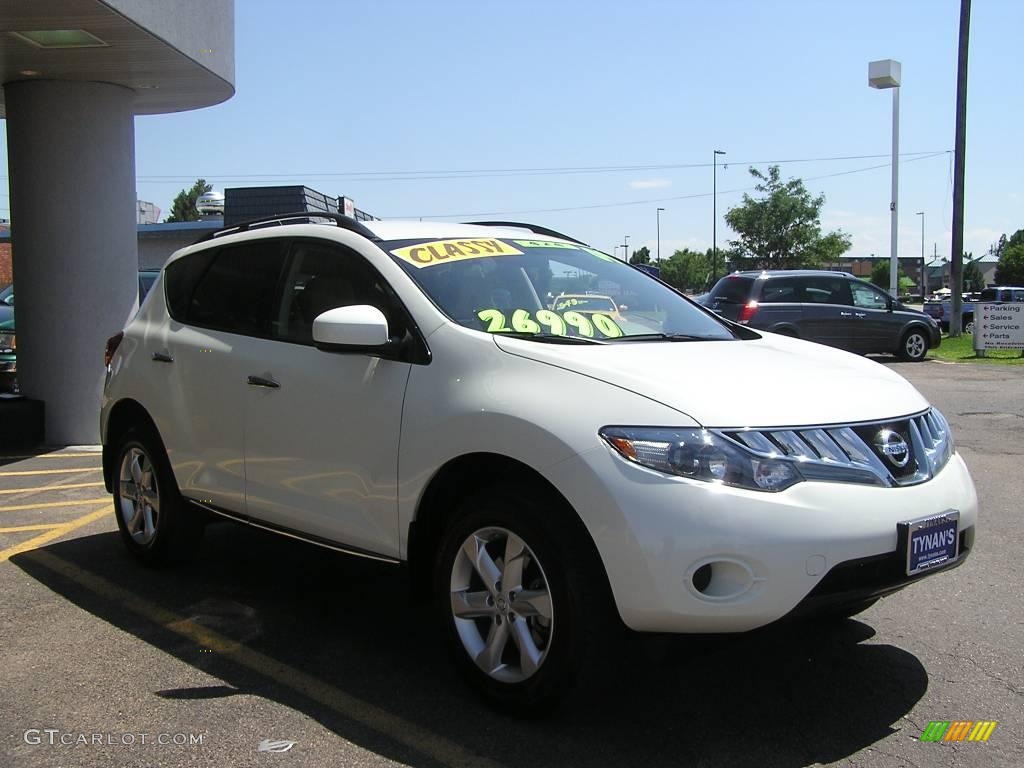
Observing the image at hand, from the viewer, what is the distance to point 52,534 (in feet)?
19.7

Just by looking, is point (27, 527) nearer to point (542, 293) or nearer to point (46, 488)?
point (46, 488)

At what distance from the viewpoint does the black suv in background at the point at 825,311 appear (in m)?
17.8

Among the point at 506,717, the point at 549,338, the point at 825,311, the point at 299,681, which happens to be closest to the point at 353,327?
the point at 549,338

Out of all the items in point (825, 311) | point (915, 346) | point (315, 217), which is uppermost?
point (315, 217)

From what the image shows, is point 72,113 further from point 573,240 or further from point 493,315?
point 493,315

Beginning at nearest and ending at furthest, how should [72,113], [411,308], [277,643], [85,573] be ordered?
1. [411,308]
2. [277,643]
3. [85,573]
4. [72,113]

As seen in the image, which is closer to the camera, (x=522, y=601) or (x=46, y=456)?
(x=522, y=601)

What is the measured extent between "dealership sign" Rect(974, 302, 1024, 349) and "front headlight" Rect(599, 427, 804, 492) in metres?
18.3

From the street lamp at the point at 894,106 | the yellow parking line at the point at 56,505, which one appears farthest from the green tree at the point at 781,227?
the yellow parking line at the point at 56,505

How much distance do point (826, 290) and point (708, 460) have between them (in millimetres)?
16555

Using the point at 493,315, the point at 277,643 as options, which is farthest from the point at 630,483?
the point at 277,643

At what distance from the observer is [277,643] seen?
4090 millimetres

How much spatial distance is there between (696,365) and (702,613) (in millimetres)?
906

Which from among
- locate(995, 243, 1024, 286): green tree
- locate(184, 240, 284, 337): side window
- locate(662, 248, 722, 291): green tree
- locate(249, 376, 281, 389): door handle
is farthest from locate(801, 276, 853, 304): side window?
locate(662, 248, 722, 291): green tree
